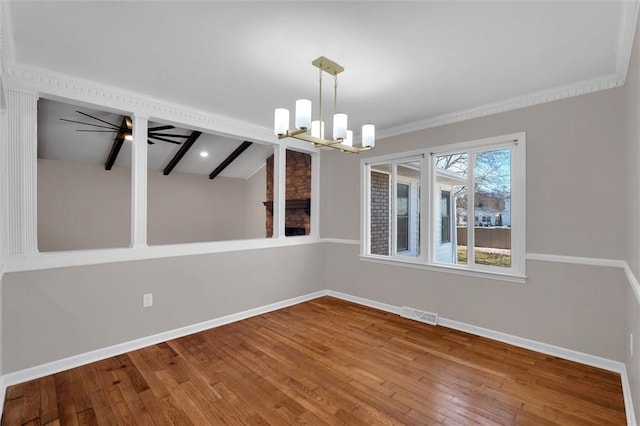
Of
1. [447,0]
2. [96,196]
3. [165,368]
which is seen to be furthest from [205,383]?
[96,196]

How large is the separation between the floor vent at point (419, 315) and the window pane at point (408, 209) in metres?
0.73

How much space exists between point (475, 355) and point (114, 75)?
4.17 metres

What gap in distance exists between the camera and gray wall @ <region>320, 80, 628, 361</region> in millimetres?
2666

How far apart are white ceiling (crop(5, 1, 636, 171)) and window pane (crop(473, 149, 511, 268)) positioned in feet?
2.24

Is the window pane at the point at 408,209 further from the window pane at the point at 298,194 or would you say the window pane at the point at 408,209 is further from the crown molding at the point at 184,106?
the window pane at the point at 298,194

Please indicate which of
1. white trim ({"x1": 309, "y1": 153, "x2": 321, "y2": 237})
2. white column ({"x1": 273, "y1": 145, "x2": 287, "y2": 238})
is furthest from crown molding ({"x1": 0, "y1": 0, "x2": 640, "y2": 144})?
white trim ({"x1": 309, "y1": 153, "x2": 321, "y2": 237})

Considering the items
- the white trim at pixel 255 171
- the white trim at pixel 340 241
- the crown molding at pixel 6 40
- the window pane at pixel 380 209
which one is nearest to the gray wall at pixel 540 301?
the window pane at pixel 380 209

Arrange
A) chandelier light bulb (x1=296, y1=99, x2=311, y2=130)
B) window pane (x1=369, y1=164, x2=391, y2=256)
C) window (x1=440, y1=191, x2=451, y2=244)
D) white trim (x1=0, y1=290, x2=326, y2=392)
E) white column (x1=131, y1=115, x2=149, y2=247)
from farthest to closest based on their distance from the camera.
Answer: window pane (x1=369, y1=164, x2=391, y2=256), window (x1=440, y1=191, x2=451, y2=244), white column (x1=131, y1=115, x2=149, y2=247), white trim (x1=0, y1=290, x2=326, y2=392), chandelier light bulb (x1=296, y1=99, x2=311, y2=130)

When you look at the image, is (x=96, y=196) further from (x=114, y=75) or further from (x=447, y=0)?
(x=447, y=0)

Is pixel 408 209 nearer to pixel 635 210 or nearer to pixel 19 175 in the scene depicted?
pixel 635 210

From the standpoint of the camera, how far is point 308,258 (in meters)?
4.82

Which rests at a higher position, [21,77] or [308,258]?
[21,77]

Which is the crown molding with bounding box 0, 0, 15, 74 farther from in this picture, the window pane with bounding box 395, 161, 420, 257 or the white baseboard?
the white baseboard

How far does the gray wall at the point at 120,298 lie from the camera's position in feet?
8.18
